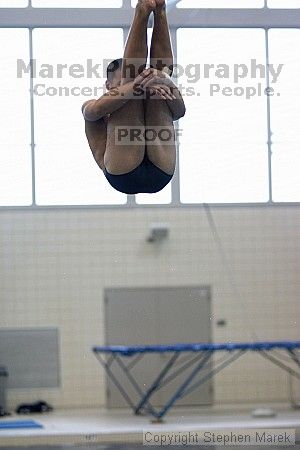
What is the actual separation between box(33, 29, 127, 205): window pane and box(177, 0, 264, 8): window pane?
0.89m

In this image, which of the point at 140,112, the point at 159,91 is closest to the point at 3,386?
the point at 140,112

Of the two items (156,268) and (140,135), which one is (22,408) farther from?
(140,135)

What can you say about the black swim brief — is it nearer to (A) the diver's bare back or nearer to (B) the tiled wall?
(A) the diver's bare back

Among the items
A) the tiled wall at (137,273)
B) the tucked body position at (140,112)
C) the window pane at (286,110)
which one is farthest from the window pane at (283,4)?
the tucked body position at (140,112)

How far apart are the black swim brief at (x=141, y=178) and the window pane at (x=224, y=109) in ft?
23.9

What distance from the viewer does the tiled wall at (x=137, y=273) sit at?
481 inches

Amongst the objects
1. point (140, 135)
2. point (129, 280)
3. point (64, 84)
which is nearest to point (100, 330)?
point (129, 280)

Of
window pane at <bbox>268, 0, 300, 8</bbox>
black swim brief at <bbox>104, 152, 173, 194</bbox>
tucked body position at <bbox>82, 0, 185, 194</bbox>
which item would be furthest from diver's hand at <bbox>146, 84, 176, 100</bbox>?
Result: window pane at <bbox>268, 0, 300, 8</bbox>

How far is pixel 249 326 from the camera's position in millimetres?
12500

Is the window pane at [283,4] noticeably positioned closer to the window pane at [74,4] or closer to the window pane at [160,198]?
the window pane at [74,4]

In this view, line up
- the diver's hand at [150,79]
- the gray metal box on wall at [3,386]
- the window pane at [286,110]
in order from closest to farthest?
the diver's hand at [150,79] → the gray metal box on wall at [3,386] → the window pane at [286,110]

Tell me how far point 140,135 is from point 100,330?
7.82 metres

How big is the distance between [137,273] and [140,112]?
777cm

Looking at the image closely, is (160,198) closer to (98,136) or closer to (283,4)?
(283,4)
